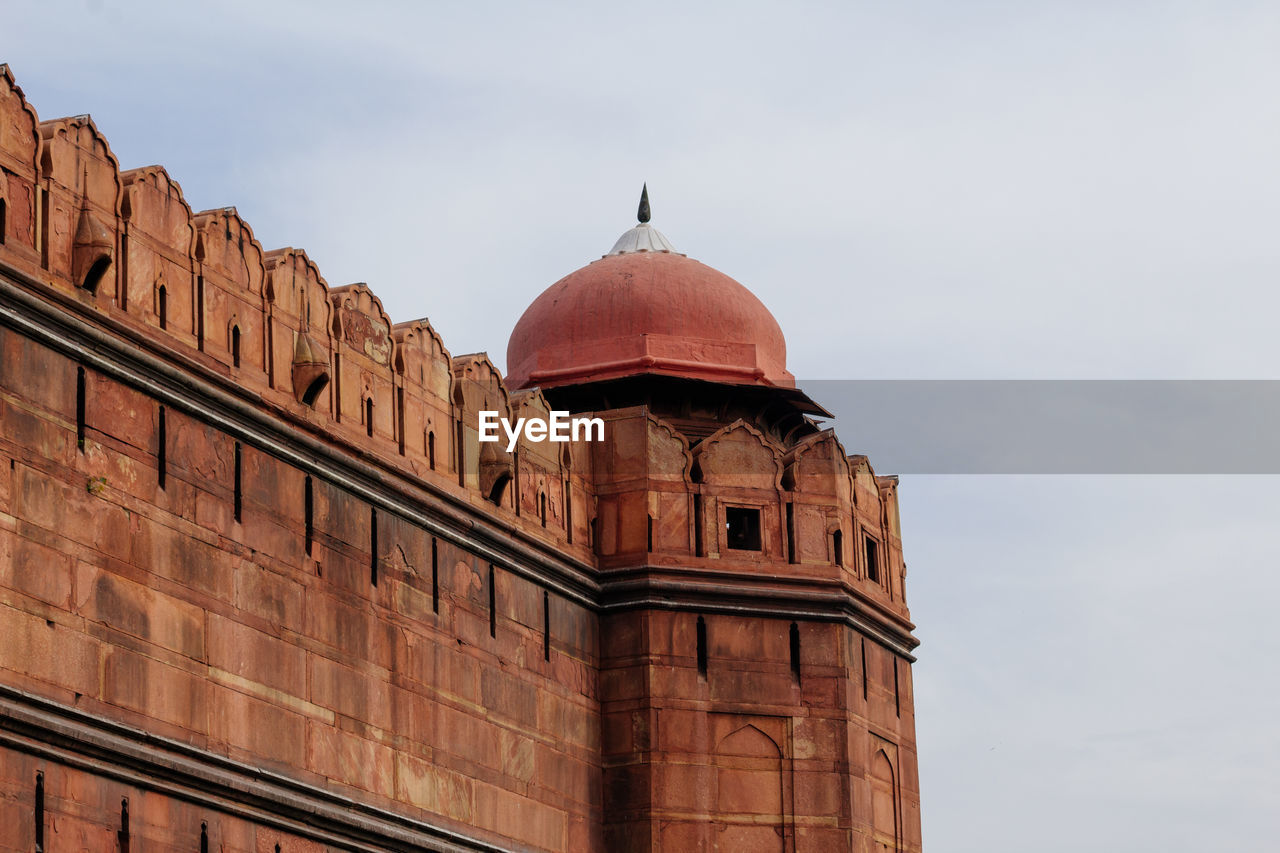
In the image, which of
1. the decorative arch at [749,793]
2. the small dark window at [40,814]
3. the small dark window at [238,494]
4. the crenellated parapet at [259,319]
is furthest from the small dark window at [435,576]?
the small dark window at [40,814]

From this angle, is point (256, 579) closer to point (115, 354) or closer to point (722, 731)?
point (115, 354)

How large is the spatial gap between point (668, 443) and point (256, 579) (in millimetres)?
6360

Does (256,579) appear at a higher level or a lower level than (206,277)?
lower

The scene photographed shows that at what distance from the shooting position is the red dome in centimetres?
2533

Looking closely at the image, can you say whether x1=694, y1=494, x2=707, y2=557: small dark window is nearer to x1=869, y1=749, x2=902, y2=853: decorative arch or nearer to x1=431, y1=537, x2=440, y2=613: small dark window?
x1=869, y1=749, x2=902, y2=853: decorative arch

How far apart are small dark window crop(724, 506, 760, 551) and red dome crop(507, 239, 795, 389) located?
6.19ft

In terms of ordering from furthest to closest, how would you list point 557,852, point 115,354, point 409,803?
point 557,852, point 409,803, point 115,354

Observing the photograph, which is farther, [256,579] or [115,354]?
[256,579]

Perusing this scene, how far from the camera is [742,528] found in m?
24.0

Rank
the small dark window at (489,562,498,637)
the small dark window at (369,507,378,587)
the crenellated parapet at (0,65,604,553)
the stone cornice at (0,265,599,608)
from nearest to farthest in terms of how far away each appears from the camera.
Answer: the stone cornice at (0,265,599,608) < the crenellated parapet at (0,65,604,553) < the small dark window at (369,507,378,587) < the small dark window at (489,562,498,637)

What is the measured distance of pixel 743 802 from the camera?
22.9 metres

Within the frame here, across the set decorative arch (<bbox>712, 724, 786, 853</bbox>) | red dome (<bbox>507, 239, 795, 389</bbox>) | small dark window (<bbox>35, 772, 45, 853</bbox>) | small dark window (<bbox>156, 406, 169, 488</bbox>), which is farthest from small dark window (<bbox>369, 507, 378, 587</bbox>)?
red dome (<bbox>507, 239, 795, 389</bbox>)

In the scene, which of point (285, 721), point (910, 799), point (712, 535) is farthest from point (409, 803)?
point (910, 799)

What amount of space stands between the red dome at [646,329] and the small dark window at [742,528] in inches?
74.3
